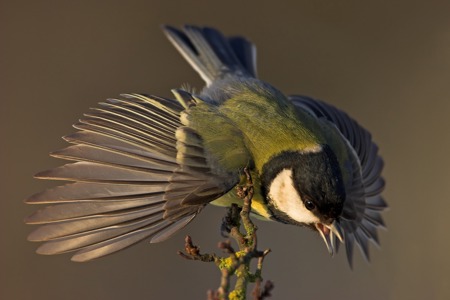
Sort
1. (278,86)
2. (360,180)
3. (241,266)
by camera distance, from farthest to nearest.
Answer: (278,86) < (360,180) < (241,266)

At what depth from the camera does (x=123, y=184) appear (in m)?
1.84

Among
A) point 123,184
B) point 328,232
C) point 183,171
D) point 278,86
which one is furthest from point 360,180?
point 278,86

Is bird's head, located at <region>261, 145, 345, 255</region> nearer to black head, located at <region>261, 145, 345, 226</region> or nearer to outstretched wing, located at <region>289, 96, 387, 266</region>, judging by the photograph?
Result: black head, located at <region>261, 145, 345, 226</region>

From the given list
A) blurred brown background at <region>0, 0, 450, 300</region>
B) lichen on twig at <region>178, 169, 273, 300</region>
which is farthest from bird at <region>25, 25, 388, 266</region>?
blurred brown background at <region>0, 0, 450, 300</region>

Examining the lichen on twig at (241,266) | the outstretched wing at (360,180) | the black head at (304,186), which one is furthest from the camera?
the outstretched wing at (360,180)

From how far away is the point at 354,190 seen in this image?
2.30m

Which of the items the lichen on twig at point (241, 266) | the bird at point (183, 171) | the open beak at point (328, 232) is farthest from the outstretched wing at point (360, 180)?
the lichen on twig at point (241, 266)

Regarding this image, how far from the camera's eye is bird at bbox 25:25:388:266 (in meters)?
1.76

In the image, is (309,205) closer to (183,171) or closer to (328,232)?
(328,232)

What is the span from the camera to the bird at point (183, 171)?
1.76 meters

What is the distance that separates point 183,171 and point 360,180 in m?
0.71

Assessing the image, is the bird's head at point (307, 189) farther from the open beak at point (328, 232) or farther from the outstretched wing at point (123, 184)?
the outstretched wing at point (123, 184)

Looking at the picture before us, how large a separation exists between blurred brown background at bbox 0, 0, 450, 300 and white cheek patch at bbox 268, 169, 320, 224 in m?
0.98

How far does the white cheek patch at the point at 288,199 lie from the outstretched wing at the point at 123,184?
0.39 ft
